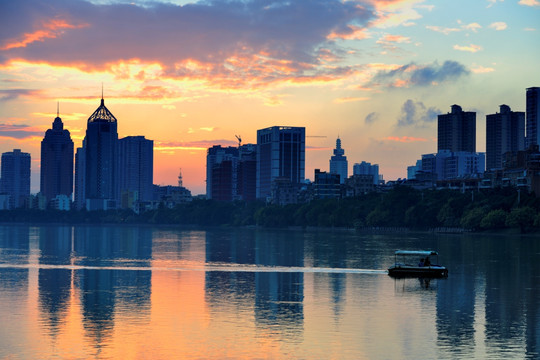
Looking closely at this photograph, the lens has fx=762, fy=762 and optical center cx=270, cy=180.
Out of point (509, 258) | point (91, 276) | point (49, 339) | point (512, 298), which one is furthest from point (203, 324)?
point (509, 258)

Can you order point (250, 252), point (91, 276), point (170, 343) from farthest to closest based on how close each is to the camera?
point (250, 252) → point (91, 276) → point (170, 343)

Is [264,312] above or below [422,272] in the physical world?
below

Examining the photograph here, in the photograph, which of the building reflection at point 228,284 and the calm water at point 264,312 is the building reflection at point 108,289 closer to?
the calm water at point 264,312

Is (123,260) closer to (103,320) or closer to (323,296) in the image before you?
(323,296)

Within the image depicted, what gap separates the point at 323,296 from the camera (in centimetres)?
7544

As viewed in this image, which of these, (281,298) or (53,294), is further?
(53,294)

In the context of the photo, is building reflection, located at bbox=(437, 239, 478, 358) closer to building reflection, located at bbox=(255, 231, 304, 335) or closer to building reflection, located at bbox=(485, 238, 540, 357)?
building reflection, located at bbox=(485, 238, 540, 357)

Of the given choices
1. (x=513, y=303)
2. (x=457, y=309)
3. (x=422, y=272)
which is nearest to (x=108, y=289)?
(x=457, y=309)

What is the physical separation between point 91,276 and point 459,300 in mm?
46217

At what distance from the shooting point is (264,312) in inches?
2547

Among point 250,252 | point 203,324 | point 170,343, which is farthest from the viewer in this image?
point 250,252

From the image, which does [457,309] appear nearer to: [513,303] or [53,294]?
[513,303]

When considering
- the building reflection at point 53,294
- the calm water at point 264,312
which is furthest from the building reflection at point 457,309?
the building reflection at point 53,294

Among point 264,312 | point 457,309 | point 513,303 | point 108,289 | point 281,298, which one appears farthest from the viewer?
point 108,289
